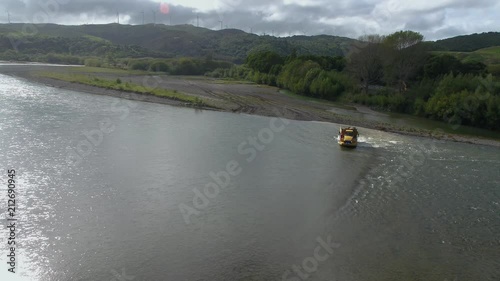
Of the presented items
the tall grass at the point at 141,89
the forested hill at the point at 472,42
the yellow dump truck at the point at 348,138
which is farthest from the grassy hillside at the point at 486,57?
the yellow dump truck at the point at 348,138

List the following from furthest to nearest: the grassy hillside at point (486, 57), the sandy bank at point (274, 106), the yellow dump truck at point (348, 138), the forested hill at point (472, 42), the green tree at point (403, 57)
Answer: the forested hill at point (472, 42), the grassy hillside at point (486, 57), the green tree at point (403, 57), the sandy bank at point (274, 106), the yellow dump truck at point (348, 138)

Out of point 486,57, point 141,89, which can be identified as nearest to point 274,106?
point 141,89

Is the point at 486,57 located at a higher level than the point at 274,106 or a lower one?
higher

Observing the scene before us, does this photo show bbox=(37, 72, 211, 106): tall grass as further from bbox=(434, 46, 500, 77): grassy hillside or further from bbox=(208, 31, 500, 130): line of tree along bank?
bbox=(434, 46, 500, 77): grassy hillside

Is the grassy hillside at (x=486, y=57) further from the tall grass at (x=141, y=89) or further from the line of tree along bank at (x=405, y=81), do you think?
the tall grass at (x=141, y=89)

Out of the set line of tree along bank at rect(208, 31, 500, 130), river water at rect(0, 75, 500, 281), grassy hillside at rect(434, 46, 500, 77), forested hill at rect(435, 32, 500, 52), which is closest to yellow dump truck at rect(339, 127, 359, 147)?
river water at rect(0, 75, 500, 281)

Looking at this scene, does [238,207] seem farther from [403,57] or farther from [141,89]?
[403,57]
